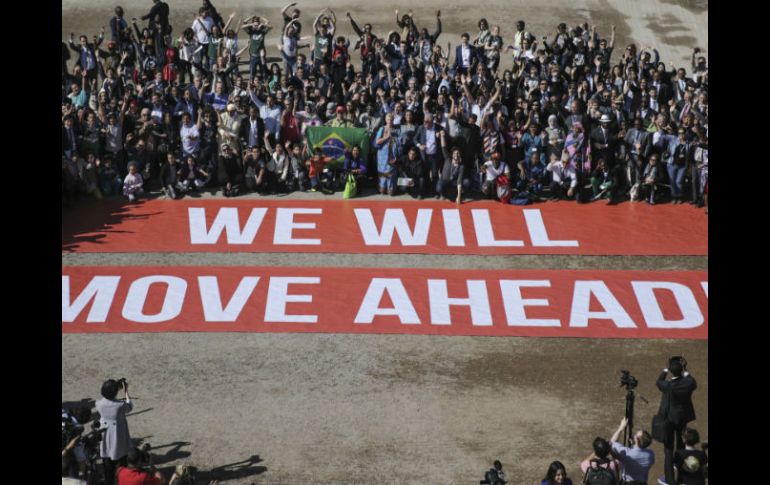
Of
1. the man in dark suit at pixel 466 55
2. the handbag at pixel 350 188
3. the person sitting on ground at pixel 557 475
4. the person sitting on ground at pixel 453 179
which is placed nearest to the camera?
the person sitting on ground at pixel 557 475

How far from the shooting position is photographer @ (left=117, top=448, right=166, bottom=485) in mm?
11570

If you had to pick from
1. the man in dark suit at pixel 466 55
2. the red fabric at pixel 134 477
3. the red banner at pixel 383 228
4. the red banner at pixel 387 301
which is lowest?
the red fabric at pixel 134 477

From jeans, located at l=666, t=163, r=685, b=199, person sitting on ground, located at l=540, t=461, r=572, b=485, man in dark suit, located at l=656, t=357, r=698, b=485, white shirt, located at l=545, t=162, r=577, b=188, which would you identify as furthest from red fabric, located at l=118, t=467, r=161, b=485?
jeans, located at l=666, t=163, r=685, b=199

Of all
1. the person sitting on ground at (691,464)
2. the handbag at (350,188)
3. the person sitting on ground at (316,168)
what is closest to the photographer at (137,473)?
the person sitting on ground at (691,464)

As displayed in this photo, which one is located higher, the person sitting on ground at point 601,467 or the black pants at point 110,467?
the person sitting on ground at point 601,467

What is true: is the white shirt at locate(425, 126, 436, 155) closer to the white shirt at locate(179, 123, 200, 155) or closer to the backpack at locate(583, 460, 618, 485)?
the white shirt at locate(179, 123, 200, 155)

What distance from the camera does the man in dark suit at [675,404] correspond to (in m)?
12.9

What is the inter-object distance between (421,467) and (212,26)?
49.2 ft

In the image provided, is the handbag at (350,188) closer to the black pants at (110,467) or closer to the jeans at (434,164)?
the jeans at (434,164)

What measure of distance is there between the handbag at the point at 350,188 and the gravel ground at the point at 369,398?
5237 mm

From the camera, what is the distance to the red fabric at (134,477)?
11.6m

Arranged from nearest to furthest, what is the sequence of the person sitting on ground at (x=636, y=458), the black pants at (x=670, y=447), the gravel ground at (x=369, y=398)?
the person sitting on ground at (x=636, y=458)
the black pants at (x=670, y=447)
the gravel ground at (x=369, y=398)

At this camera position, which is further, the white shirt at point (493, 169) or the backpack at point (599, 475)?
the white shirt at point (493, 169)

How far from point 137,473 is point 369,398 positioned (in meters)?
4.25
